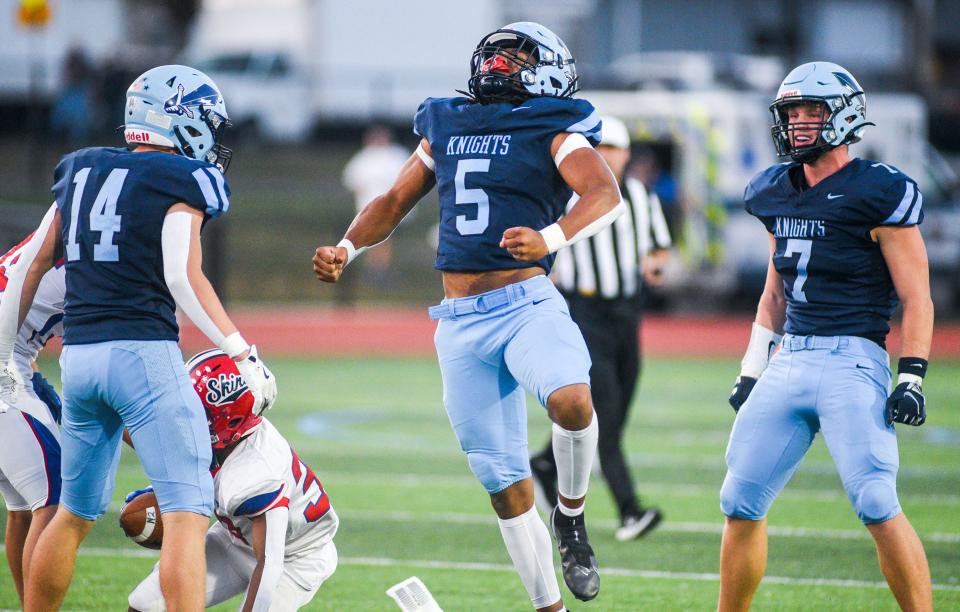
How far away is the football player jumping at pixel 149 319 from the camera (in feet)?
13.9

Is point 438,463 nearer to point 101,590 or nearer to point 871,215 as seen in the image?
point 101,590

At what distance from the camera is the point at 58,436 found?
4.98 metres

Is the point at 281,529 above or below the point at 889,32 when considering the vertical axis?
above

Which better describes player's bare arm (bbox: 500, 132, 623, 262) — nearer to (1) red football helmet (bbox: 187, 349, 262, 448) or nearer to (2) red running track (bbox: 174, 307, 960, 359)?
(1) red football helmet (bbox: 187, 349, 262, 448)

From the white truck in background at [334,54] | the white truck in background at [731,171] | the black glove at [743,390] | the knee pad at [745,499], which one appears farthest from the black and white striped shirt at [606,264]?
the white truck in background at [334,54]

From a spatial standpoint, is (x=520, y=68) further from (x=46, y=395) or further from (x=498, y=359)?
(x=46, y=395)

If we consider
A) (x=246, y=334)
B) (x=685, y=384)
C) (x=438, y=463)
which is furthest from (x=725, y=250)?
(x=438, y=463)

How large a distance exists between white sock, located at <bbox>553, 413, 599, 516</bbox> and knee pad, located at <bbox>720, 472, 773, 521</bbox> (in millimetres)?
471

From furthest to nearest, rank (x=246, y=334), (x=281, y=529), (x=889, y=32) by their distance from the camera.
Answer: (x=889, y=32), (x=246, y=334), (x=281, y=529)

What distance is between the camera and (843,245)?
455cm

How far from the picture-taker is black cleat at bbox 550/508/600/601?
471 cm

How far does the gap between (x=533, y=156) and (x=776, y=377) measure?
3.60ft

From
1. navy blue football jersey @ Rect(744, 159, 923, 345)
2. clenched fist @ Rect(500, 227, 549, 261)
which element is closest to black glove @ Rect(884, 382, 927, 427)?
navy blue football jersey @ Rect(744, 159, 923, 345)

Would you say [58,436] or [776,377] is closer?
[776,377]
